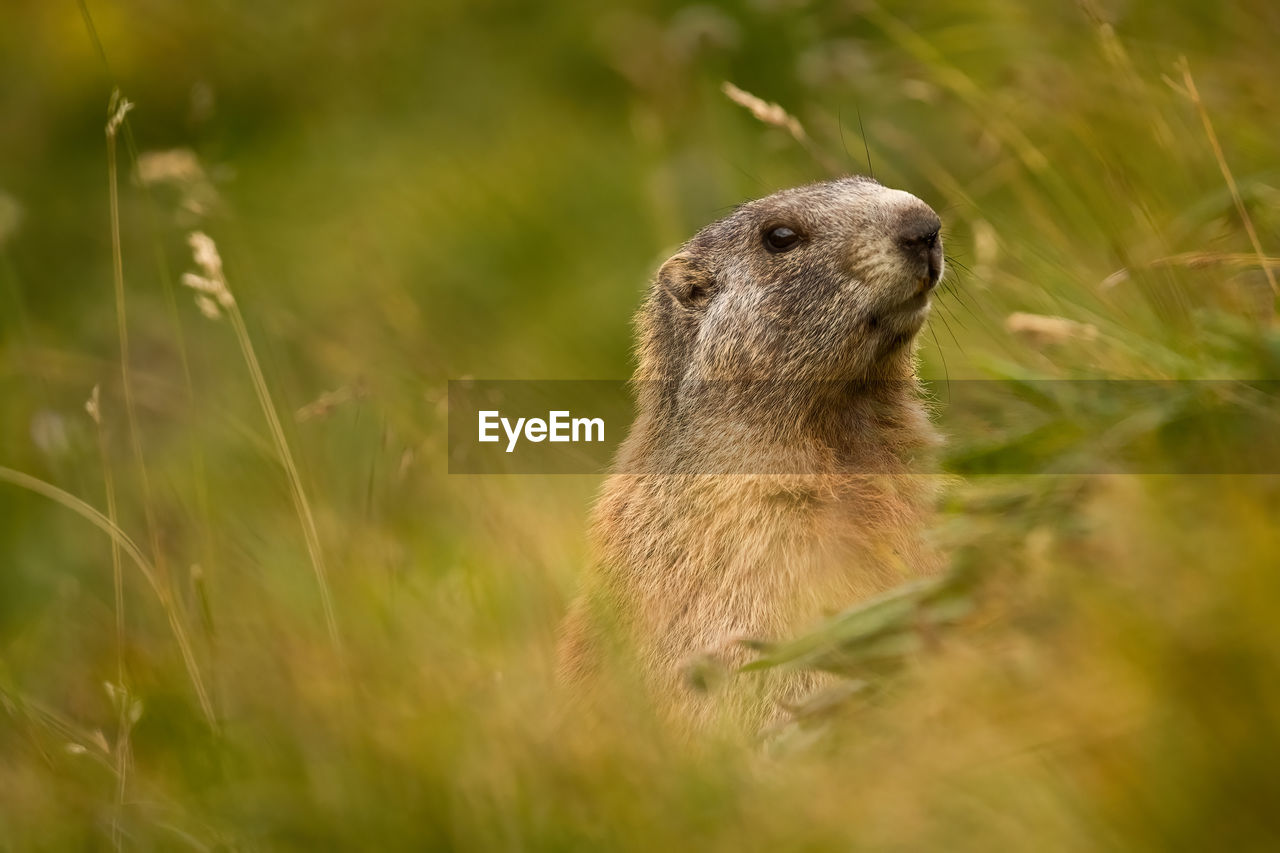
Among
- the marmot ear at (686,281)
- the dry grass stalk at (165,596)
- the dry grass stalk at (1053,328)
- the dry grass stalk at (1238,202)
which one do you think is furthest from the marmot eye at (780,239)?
the dry grass stalk at (165,596)

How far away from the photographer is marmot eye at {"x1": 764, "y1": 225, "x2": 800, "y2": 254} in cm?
492

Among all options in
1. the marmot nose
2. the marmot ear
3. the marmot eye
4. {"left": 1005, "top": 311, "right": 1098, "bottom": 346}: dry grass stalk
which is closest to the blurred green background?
{"left": 1005, "top": 311, "right": 1098, "bottom": 346}: dry grass stalk

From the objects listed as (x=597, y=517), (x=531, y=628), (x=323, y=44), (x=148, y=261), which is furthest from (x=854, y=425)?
(x=323, y=44)

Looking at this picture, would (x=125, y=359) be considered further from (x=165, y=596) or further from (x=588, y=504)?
(x=588, y=504)

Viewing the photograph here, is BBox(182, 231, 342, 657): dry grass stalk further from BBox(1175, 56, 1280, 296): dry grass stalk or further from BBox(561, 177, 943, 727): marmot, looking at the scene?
BBox(1175, 56, 1280, 296): dry grass stalk

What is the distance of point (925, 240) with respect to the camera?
14.6 feet

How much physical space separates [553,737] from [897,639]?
718 millimetres

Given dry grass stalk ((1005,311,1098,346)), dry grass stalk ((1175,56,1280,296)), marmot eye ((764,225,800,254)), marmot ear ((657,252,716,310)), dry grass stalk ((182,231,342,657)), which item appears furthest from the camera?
marmot ear ((657,252,716,310))

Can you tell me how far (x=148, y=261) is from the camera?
1204cm

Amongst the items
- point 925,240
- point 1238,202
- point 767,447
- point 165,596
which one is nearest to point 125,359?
point 165,596

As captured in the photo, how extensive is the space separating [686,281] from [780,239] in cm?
46

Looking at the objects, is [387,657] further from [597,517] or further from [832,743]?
[597,517]

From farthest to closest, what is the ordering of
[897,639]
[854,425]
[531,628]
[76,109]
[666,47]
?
[76,109], [666,47], [854,425], [531,628], [897,639]

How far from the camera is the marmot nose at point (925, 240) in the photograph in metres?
4.45
